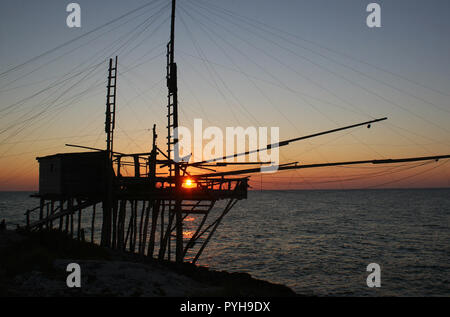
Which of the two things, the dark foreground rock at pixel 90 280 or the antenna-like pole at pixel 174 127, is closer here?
the dark foreground rock at pixel 90 280

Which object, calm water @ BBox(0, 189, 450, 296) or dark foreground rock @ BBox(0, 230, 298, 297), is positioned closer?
dark foreground rock @ BBox(0, 230, 298, 297)

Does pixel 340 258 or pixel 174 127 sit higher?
pixel 174 127

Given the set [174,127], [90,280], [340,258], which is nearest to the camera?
[90,280]

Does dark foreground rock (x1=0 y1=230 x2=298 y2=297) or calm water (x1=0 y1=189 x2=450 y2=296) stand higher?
dark foreground rock (x1=0 y1=230 x2=298 y2=297)

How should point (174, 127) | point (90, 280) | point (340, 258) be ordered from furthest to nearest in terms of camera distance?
point (340, 258)
point (174, 127)
point (90, 280)

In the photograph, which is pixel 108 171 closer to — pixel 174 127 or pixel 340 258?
pixel 174 127

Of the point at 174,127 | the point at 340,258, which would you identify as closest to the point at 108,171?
the point at 174,127

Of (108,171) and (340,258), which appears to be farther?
(340,258)

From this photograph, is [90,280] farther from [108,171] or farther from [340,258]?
[340,258]

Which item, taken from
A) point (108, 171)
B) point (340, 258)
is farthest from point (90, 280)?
point (340, 258)

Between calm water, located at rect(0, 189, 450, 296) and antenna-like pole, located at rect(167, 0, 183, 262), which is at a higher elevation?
antenna-like pole, located at rect(167, 0, 183, 262)

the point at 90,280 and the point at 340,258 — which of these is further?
the point at 340,258

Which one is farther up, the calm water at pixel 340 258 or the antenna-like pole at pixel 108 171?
the antenna-like pole at pixel 108 171
